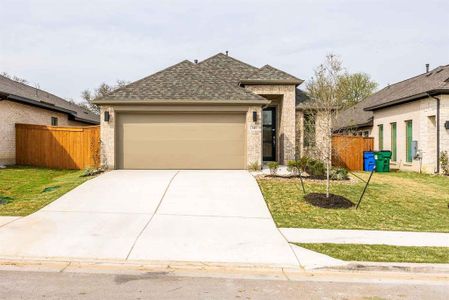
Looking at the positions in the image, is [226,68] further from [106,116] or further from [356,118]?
[356,118]

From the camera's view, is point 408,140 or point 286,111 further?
point 408,140

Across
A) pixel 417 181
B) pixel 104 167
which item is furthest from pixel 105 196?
pixel 417 181

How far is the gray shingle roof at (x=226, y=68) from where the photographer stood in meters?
20.0

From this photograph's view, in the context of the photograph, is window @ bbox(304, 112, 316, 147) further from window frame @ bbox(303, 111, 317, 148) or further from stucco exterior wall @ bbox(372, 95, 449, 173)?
stucco exterior wall @ bbox(372, 95, 449, 173)

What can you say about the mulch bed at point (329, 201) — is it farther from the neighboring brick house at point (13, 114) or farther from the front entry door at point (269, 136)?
the neighboring brick house at point (13, 114)

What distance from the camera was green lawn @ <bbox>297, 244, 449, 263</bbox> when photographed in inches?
251

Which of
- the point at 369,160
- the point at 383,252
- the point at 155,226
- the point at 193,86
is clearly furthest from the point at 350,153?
the point at 155,226

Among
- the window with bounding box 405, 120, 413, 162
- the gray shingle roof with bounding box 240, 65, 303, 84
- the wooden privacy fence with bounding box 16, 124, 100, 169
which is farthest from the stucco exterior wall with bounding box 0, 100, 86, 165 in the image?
the window with bounding box 405, 120, 413, 162

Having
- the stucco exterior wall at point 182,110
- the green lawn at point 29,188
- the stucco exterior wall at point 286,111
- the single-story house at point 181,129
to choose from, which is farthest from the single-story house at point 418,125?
the green lawn at point 29,188

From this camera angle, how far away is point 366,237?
7910 millimetres

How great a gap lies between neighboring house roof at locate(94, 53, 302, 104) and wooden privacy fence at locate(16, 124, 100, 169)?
9.58 ft

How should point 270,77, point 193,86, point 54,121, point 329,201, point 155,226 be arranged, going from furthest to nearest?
1. point 54,121
2. point 270,77
3. point 193,86
4. point 329,201
5. point 155,226

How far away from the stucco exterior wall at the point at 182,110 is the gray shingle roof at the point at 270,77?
112 inches

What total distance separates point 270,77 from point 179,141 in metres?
5.83
